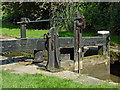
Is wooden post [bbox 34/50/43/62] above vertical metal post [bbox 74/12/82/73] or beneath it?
beneath

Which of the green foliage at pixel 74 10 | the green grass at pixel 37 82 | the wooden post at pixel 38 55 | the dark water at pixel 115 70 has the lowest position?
the dark water at pixel 115 70

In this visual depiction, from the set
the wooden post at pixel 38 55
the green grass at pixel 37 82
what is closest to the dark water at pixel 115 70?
the wooden post at pixel 38 55

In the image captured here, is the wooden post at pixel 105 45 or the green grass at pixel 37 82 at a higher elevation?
the wooden post at pixel 105 45

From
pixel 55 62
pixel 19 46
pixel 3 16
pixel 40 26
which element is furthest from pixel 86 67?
pixel 3 16

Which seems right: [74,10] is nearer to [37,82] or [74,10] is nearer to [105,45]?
[105,45]

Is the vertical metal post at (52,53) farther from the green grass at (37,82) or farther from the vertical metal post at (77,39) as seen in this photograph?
the green grass at (37,82)

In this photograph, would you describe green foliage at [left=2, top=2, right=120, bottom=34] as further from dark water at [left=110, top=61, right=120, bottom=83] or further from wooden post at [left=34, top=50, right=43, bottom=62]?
wooden post at [left=34, top=50, right=43, bottom=62]

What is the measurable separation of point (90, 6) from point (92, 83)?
43.9ft

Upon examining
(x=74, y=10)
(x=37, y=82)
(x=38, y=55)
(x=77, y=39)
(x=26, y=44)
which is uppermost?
(x=74, y=10)

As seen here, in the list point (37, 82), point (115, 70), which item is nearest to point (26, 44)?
point (37, 82)

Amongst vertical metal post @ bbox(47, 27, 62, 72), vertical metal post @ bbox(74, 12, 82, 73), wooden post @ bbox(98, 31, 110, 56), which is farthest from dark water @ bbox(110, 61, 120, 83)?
vertical metal post @ bbox(47, 27, 62, 72)

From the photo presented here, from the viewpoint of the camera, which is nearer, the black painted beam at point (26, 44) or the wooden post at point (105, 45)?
the black painted beam at point (26, 44)

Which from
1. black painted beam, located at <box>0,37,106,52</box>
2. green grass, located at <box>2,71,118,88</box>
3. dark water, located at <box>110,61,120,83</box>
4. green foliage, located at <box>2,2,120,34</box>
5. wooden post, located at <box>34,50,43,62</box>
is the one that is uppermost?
green foliage, located at <box>2,2,120,34</box>

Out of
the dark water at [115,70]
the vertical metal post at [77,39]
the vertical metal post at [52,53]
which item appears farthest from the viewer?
the dark water at [115,70]
